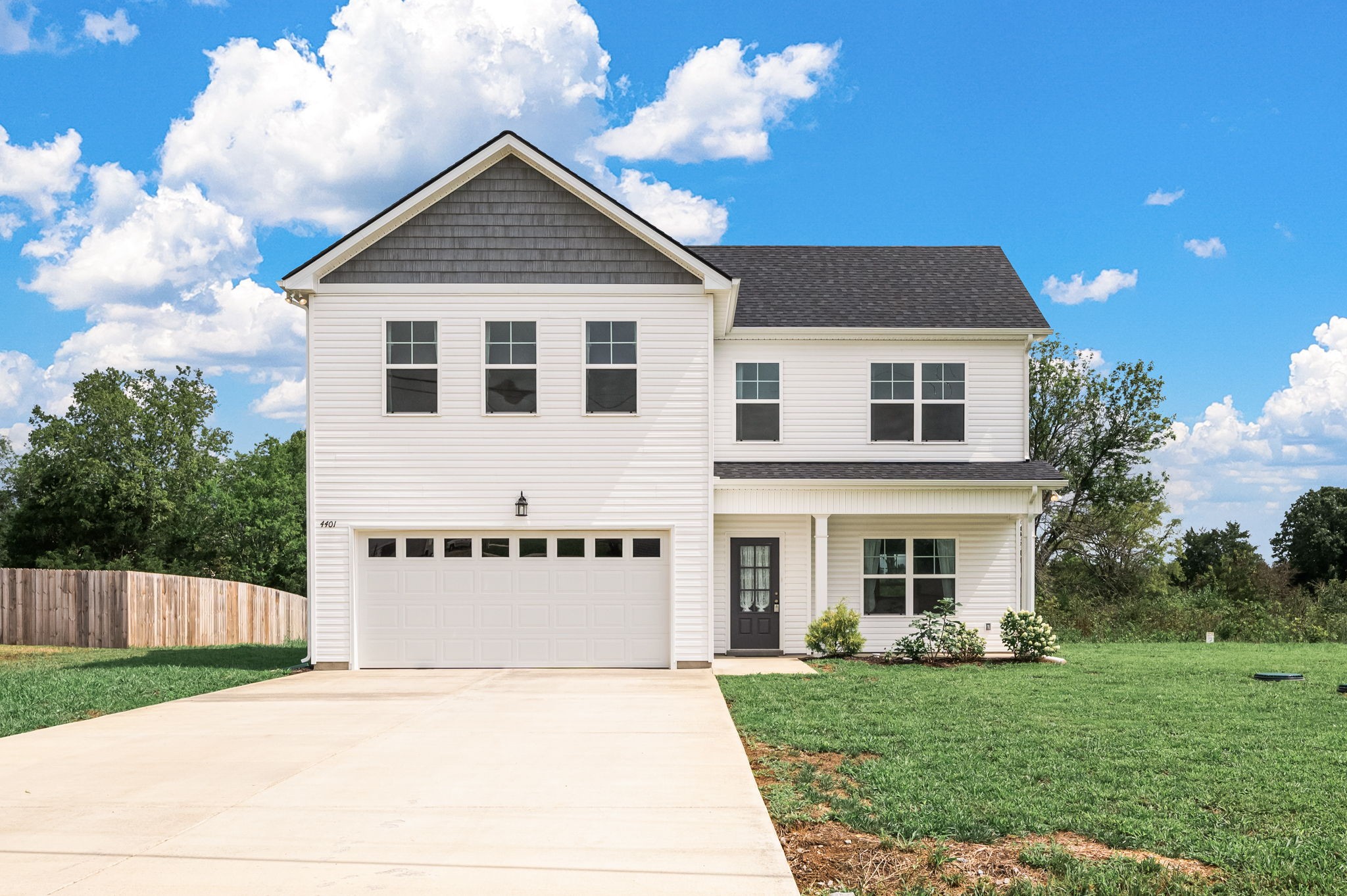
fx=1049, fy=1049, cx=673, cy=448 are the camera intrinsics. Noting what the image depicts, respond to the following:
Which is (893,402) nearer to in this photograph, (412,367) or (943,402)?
(943,402)

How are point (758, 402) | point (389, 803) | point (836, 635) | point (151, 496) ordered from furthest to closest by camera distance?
point (151, 496) → point (758, 402) → point (836, 635) → point (389, 803)

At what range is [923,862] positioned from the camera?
5.75 meters

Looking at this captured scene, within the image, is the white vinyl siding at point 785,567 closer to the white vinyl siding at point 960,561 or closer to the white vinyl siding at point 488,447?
Result: the white vinyl siding at point 960,561

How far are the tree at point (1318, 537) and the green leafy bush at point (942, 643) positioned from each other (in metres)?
32.4

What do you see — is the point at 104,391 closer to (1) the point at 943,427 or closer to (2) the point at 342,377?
(2) the point at 342,377

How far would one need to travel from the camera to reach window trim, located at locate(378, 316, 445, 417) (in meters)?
16.1

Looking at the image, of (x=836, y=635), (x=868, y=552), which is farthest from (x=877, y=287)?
(x=836, y=635)

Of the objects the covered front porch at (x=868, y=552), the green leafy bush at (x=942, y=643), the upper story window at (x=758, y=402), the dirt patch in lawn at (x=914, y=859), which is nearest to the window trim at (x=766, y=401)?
the upper story window at (x=758, y=402)

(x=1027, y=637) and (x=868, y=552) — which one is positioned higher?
(x=868, y=552)

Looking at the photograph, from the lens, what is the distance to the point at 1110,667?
16047 millimetres

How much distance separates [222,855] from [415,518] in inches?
408

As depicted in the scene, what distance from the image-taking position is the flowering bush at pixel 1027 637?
56.6 ft

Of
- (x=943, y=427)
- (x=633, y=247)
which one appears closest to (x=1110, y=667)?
(x=943, y=427)

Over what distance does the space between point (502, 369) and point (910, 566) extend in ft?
27.2
